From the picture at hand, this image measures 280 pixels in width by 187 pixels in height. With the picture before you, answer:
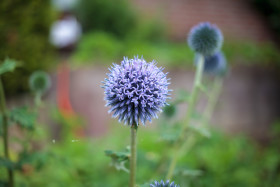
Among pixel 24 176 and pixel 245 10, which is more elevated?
pixel 245 10

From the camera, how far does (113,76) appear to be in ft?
5.01

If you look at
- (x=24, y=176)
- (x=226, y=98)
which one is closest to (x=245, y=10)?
(x=226, y=98)

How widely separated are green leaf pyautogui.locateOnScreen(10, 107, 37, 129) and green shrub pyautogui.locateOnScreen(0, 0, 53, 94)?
2.77m

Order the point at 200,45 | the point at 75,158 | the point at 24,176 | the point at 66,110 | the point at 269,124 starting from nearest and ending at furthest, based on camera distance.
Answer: the point at 200,45 < the point at 24,176 < the point at 75,158 < the point at 66,110 < the point at 269,124

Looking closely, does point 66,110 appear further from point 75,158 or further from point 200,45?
point 200,45

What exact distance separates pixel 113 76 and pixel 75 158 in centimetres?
230

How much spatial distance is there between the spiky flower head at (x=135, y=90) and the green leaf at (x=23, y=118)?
585 mm

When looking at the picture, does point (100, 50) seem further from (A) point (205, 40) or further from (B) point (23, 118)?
(B) point (23, 118)

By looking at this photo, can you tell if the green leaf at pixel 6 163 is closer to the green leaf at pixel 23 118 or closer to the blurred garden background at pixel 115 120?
the blurred garden background at pixel 115 120

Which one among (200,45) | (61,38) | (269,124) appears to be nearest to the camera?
(200,45)

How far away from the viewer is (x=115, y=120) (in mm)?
4926

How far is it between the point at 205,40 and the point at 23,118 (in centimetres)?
148

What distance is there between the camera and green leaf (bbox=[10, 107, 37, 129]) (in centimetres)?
180

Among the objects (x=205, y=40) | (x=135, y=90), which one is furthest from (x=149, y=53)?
(x=135, y=90)
